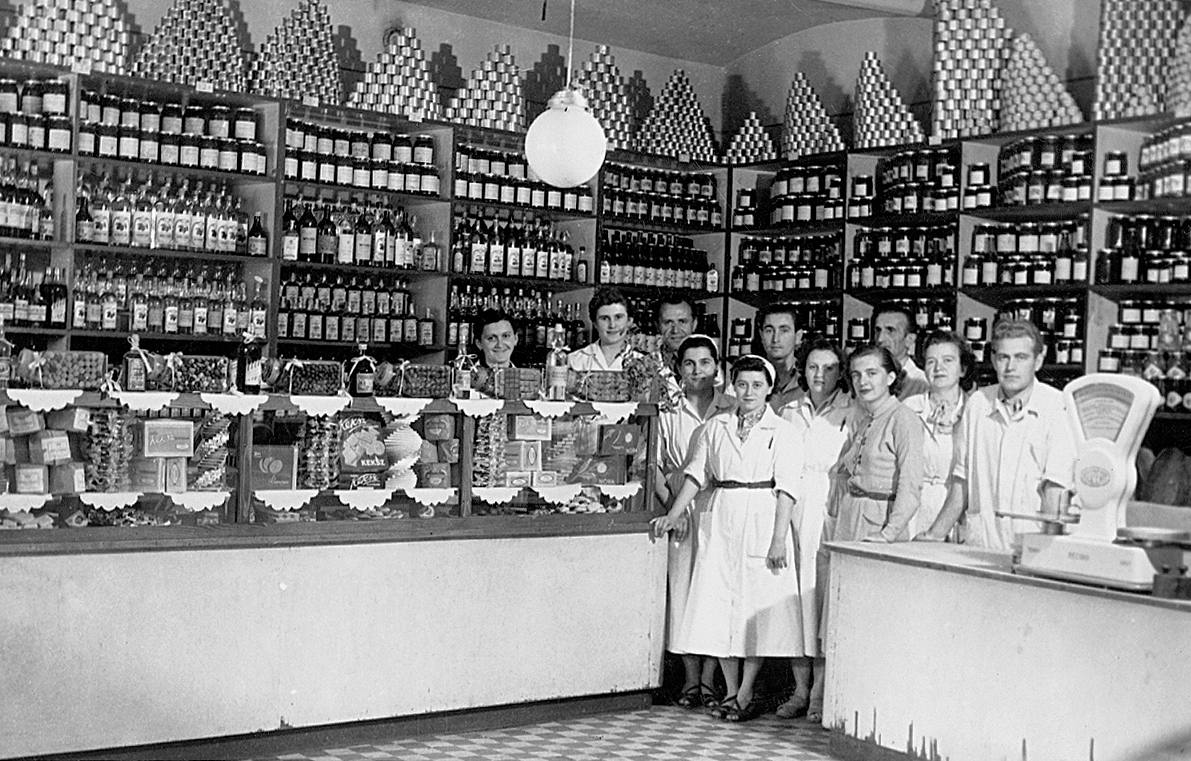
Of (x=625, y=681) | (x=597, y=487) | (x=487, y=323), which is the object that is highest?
(x=487, y=323)

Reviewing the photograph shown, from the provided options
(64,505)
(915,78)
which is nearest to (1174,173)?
(915,78)

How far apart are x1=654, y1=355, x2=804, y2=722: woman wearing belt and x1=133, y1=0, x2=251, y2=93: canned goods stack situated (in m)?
3.08

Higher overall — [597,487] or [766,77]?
[766,77]

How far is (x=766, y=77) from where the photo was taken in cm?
932

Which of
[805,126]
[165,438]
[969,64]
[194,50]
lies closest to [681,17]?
[805,126]

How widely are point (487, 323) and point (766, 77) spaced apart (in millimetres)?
3539

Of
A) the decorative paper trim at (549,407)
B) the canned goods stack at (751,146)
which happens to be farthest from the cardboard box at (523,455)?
the canned goods stack at (751,146)

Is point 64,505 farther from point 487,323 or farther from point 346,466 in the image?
point 487,323

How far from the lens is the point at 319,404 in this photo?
15.8 feet

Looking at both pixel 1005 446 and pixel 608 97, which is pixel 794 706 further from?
pixel 608 97

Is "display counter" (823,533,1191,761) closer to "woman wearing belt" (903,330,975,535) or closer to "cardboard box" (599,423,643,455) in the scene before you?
"woman wearing belt" (903,330,975,535)

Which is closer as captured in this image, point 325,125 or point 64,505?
point 64,505

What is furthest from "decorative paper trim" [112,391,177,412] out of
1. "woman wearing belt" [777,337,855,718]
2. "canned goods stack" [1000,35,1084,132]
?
"canned goods stack" [1000,35,1084,132]

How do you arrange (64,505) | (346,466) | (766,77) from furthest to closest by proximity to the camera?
(766,77) → (346,466) → (64,505)
